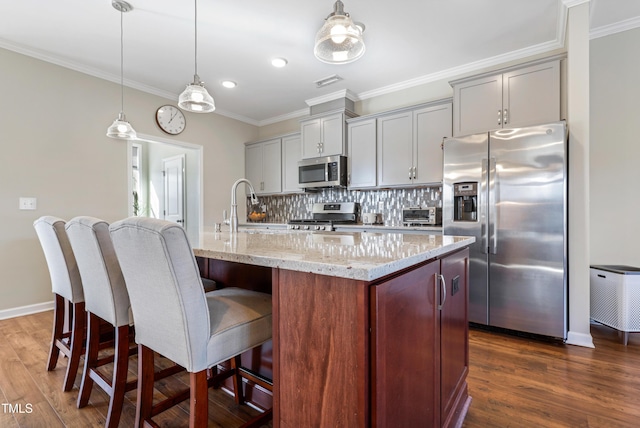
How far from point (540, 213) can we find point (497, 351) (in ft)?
3.72

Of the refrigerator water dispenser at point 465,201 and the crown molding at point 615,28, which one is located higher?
the crown molding at point 615,28

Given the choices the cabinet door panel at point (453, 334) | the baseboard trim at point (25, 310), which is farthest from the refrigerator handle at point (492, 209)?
the baseboard trim at point (25, 310)

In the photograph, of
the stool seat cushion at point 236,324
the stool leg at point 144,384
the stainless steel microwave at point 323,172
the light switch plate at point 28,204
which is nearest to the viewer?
the stool seat cushion at point 236,324

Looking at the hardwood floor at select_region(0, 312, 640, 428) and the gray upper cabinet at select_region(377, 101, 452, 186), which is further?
the gray upper cabinet at select_region(377, 101, 452, 186)

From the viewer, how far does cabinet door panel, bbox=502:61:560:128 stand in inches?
110

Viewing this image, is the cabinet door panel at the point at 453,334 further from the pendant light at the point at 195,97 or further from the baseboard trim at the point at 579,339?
the pendant light at the point at 195,97

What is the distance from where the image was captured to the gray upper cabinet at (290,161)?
4.84 meters

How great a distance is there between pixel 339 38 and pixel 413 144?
7.48 feet

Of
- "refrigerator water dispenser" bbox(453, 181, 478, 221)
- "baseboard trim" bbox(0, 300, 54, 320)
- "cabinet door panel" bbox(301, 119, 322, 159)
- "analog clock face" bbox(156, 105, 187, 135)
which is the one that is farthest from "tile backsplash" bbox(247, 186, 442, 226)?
"baseboard trim" bbox(0, 300, 54, 320)

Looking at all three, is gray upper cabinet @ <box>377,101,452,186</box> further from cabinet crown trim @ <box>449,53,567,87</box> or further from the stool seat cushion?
the stool seat cushion

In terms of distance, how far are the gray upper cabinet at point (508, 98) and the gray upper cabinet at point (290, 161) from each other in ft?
7.71

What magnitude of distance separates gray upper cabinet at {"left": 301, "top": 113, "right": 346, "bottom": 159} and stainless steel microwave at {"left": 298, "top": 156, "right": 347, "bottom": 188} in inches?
3.9

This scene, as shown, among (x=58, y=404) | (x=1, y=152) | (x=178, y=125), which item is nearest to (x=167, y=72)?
(x=178, y=125)

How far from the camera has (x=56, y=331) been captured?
2.13 metres
